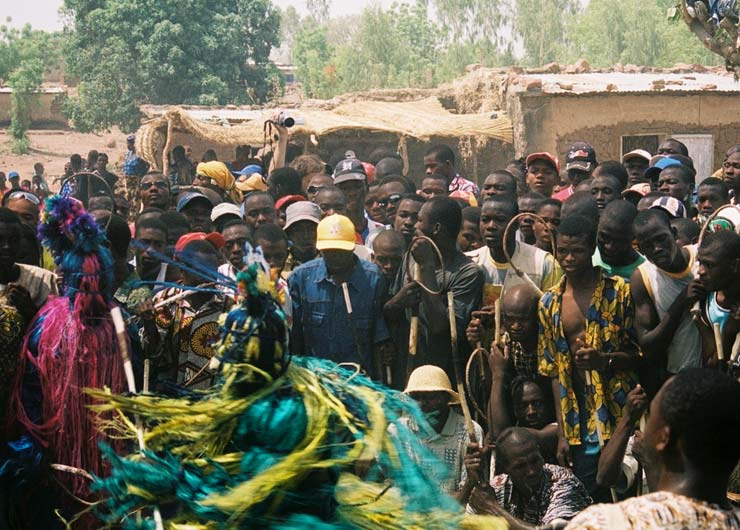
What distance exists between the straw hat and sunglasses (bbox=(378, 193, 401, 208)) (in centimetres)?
316

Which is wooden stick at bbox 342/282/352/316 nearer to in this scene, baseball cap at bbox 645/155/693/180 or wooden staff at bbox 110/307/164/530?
wooden staff at bbox 110/307/164/530

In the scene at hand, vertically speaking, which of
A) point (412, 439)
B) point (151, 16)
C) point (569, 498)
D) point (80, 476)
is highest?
point (151, 16)

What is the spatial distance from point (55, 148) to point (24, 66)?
3039 millimetres

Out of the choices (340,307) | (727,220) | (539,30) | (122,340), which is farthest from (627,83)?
(539,30)

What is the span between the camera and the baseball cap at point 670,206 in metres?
8.00

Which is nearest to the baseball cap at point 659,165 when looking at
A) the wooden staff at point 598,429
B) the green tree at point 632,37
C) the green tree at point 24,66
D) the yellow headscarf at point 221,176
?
the wooden staff at point 598,429

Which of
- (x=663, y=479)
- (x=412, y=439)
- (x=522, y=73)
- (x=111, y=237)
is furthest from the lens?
(x=522, y=73)

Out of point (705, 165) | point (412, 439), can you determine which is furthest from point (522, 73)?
point (412, 439)

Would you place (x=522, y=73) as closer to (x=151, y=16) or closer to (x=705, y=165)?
(x=705, y=165)

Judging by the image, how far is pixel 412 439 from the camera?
3830 millimetres

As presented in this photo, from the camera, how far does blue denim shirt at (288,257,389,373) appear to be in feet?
23.6

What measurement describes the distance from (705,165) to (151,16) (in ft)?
78.2

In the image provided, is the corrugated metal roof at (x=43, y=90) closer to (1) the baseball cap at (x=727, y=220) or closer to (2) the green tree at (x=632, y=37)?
(2) the green tree at (x=632, y=37)

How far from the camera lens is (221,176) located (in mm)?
11945
